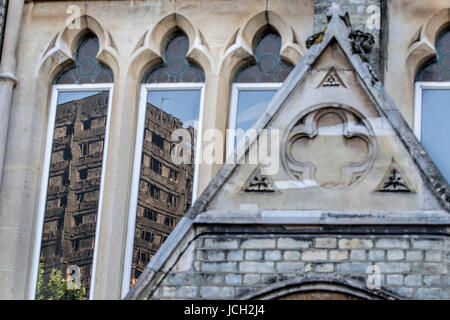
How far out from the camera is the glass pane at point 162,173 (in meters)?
15.4

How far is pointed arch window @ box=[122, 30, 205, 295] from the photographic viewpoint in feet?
50.5

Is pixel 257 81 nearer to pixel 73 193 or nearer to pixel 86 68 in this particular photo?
pixel 86 68

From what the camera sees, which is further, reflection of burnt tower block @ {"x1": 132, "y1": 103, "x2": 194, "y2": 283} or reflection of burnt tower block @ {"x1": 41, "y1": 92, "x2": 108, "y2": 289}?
reflection of burnt tower block @ {"x1": 41, "y1": 92, "x2": 108, "y2": 289}

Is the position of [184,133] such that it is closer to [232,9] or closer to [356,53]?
[232,9]

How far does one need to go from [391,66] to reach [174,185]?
8.88ft

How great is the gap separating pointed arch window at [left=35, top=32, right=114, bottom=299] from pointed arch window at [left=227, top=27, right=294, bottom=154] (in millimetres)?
1469

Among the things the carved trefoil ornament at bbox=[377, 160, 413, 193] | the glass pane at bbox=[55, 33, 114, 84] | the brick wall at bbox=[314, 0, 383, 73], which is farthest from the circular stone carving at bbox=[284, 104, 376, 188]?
the glass pane at bbox=[55, 33, 114, 84]

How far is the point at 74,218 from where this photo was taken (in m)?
15.6

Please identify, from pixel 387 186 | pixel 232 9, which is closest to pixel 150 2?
pixel 232 9

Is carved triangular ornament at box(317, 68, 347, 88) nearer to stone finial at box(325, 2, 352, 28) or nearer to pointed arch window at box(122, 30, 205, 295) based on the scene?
stone finial at box(325, 2, 352, 28)

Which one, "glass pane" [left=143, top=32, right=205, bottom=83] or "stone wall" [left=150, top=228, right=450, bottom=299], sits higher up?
"glass pane" [left=143, top=32, right=205, bottom=83]

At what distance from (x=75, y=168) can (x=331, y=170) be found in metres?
3.57

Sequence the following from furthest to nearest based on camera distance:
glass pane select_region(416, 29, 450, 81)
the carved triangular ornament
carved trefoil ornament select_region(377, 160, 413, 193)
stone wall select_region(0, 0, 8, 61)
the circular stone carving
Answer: stone wall select_region(0, 0, 8, 61)
glass pane select_region(416, 29, 450, 81)
the carved triangular ornament
the circular stone carving
carved trefoil ornament select_region(377, 160, 413, 193)
